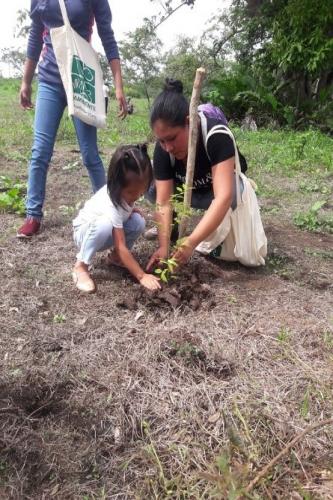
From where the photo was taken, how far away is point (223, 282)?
275 cm

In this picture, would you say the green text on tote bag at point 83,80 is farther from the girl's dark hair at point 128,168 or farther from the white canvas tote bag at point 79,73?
the girl's dark hair at point 128,168

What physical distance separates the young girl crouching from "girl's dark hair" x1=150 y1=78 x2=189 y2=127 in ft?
0.59

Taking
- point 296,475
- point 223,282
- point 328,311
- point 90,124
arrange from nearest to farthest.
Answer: point 296,475 < point 328,311 < point 223,282 < point 90,124

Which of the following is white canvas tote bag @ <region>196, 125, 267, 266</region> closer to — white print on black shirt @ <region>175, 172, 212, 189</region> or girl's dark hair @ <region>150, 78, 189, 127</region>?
white print on black shirt @ <region>175, 172, 212, 189</region>

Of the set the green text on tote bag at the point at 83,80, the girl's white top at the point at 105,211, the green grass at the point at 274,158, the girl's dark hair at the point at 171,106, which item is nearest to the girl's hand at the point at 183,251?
the girl's white top at the point at 105,211

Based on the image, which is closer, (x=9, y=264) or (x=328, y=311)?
(x=328, y=311)

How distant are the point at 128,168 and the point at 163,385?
1.08 m

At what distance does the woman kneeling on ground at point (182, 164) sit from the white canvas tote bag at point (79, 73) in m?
0.64

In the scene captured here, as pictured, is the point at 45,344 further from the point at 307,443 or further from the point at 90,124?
the point at 90,124

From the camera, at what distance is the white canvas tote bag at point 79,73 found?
2.96 meters

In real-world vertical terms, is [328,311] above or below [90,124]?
below

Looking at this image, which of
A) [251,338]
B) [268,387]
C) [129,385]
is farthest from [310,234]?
[129,385]

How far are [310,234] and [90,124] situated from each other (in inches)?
75.7

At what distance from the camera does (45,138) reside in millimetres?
3180
